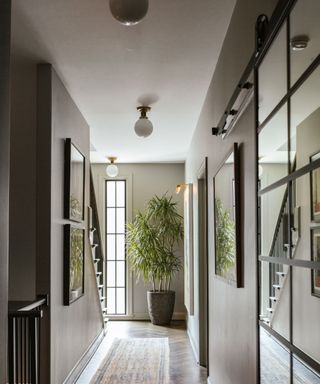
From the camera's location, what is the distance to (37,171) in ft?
12.5

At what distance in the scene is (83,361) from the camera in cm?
518

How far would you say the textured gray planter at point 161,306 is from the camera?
787cm

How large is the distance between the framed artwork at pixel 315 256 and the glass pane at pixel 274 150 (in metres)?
0.33

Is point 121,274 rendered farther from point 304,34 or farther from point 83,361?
point 304,34

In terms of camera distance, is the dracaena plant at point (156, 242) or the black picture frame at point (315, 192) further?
the dracaena plant at point (156, 242)

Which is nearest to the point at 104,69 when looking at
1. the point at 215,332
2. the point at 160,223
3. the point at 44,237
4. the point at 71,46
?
the point at 71,46

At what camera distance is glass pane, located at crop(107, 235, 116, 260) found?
8695 millimetres

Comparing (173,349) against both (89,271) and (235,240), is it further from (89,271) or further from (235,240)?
(235,240)

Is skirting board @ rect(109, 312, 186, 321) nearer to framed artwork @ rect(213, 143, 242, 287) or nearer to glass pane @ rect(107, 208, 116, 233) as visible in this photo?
glass pane @ rect(107, 208, 116, 233)

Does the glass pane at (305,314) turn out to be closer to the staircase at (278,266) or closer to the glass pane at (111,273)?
the staircase at (278,266)

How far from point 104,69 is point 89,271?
2.85 meters

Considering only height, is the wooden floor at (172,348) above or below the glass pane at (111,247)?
below

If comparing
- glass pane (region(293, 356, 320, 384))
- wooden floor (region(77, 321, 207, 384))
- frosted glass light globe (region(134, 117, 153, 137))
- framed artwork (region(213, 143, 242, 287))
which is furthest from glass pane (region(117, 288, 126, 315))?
glass pane (region(293, 356, 320, 384))

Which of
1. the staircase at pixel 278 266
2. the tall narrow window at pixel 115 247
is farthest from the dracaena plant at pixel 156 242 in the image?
the staircase at pixel 278 266
